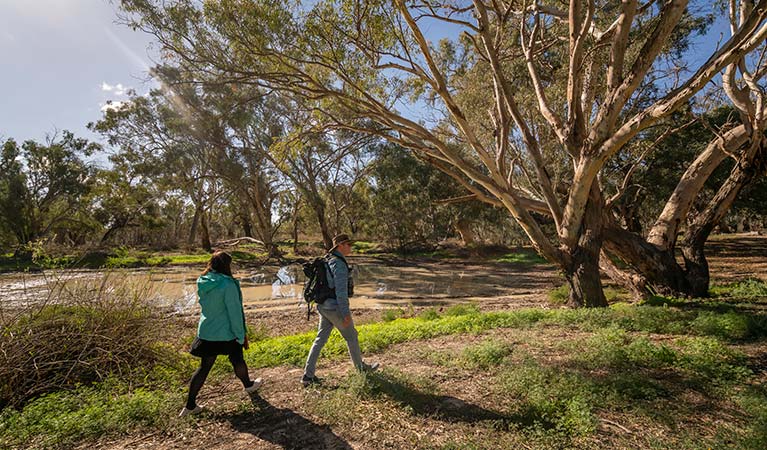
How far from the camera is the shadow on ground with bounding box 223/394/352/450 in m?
3.27

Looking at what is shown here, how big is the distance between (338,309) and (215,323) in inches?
50.5

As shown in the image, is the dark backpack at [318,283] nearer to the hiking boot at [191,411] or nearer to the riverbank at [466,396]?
the riverbank at [466,396]

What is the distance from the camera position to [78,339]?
498 centimetres

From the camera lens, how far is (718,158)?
8.52 metres

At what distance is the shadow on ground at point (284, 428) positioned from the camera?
327 centimetres

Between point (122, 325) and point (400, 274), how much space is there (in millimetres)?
16445

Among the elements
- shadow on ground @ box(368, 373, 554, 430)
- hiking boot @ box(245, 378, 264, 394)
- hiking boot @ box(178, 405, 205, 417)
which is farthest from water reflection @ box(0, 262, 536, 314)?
shadow on ground @ box(368, 373, 554, 430)

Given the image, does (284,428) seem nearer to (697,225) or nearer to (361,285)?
(697,225)

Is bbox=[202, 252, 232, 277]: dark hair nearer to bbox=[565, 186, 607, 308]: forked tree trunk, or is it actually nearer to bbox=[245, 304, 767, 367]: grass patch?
bbox=[245, 304, 767, 367]: grass patch

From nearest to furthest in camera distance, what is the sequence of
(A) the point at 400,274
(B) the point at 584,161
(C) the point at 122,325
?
(C) the point at 122,325
(B) the point at 584,161
(A) the point at 400,274

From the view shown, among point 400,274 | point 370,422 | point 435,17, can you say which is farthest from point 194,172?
point 370,422

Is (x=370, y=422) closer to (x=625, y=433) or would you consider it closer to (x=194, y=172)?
(x=625, y=433)

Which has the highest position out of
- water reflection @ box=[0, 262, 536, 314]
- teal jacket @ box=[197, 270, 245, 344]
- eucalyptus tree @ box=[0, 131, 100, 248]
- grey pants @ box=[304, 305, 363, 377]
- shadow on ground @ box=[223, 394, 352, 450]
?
eucalyptus tree @ box=[0, 131, 100, 248]

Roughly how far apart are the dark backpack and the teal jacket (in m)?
0.75
